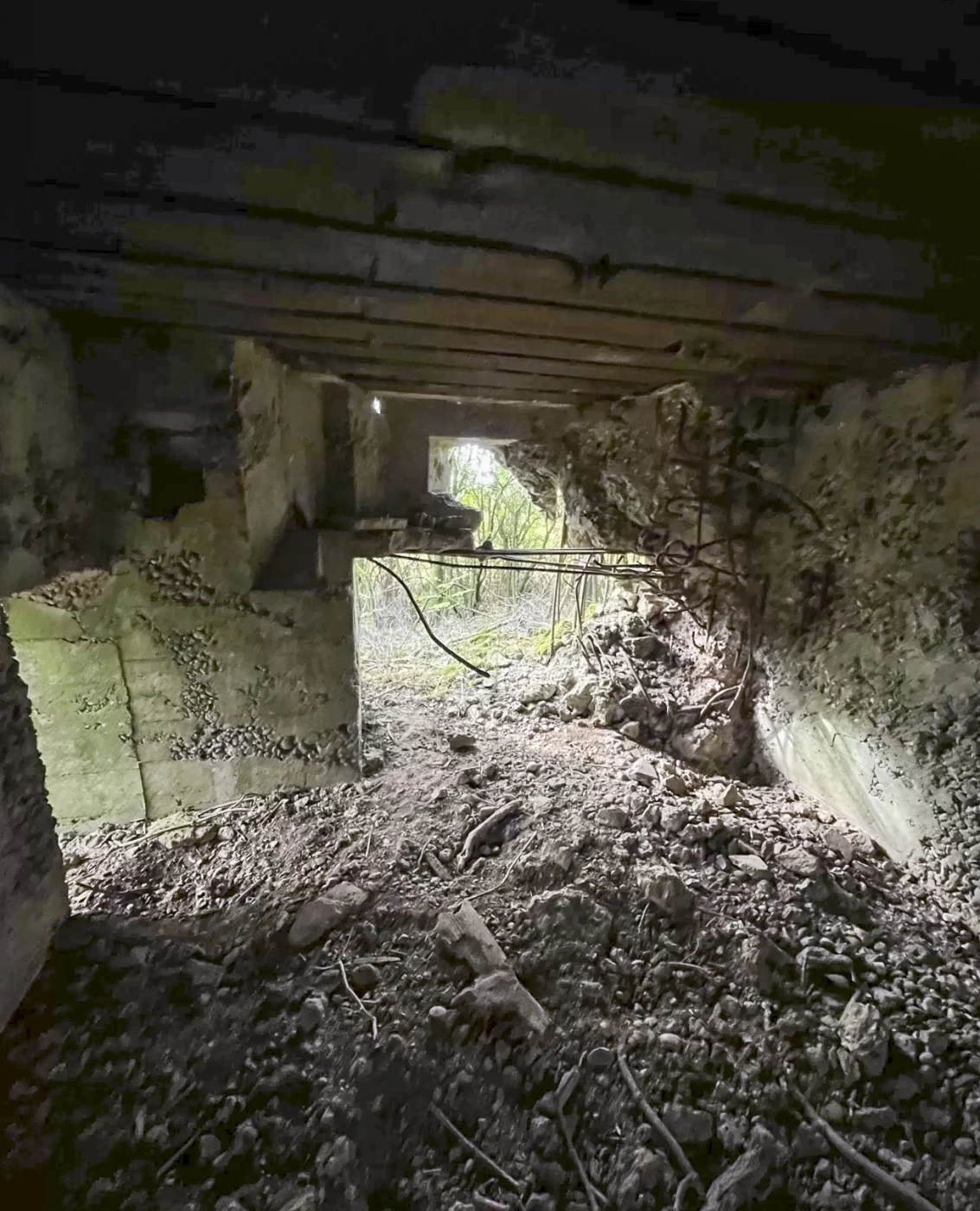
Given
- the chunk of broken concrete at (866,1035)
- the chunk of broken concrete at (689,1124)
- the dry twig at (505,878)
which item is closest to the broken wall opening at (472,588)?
the dry twig at (505,878)

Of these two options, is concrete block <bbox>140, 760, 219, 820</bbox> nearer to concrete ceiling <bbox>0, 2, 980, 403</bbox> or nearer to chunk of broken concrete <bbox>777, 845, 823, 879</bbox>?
concrete ceiling <bbox>0, 2, 980, 403</bbox>

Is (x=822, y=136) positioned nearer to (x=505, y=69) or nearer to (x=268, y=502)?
(x=505, y=69)

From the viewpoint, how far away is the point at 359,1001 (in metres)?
1.64

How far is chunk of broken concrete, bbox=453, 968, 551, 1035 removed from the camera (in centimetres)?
160

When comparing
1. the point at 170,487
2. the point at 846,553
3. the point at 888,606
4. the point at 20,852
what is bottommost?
the point at 20,852

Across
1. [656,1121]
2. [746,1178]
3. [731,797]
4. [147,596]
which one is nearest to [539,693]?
[731,797]

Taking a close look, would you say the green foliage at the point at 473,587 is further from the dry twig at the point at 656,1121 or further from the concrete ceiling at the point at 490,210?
the dry twig at the point at 656,1121

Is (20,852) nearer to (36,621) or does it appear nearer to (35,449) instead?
(36,621)

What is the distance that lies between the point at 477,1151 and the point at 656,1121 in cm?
47

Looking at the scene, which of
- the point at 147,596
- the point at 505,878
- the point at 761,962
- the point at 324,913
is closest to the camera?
the point at 761,962

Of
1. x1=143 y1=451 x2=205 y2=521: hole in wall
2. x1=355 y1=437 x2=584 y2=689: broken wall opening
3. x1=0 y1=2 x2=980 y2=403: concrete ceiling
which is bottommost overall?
x1=355 y1=437 x2=584 y2=689: broken wall opening

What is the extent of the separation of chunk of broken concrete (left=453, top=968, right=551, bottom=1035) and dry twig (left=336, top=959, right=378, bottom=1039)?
237 millimetres

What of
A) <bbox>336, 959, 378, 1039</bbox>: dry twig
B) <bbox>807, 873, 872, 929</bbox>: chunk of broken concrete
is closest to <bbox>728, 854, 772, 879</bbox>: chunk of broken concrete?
<bbox>807, 873, 872, 929</bbox>: chunk of broken concrete

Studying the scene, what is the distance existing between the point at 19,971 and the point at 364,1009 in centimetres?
100
